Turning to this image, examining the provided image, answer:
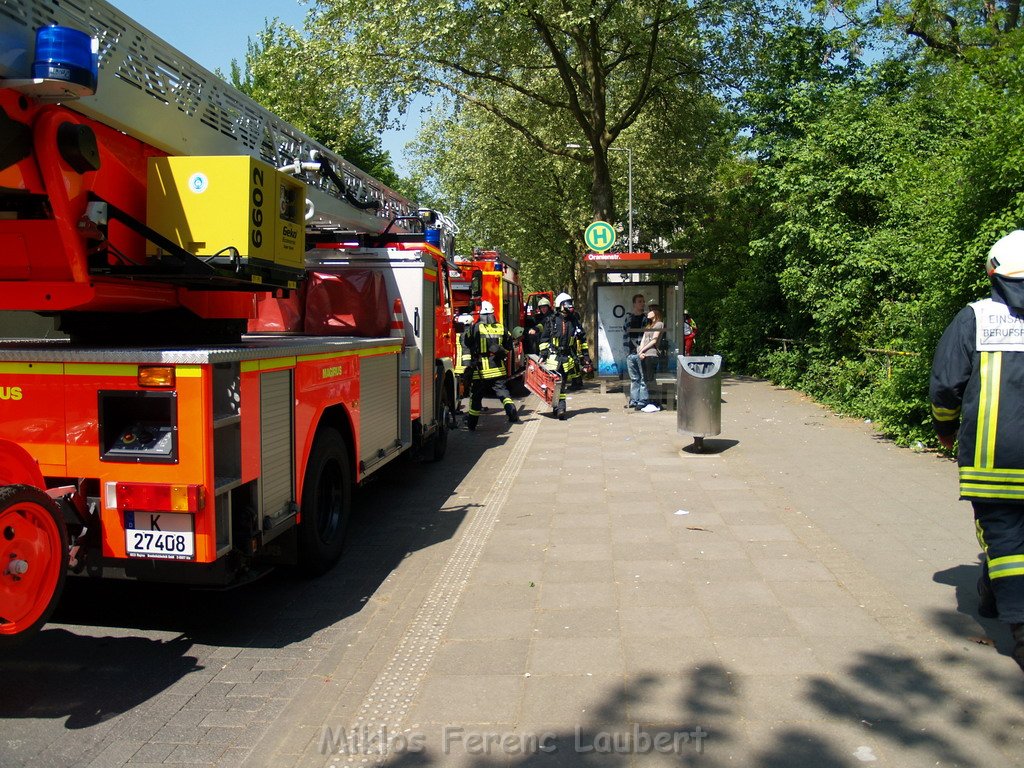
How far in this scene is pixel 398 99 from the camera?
787 inches

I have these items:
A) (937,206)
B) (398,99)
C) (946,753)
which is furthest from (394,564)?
(398,99)

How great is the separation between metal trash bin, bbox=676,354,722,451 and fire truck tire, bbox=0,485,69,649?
7.50 m

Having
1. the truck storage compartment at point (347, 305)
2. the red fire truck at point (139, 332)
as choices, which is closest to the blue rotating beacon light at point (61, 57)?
the red fire truck at point (139, 332)

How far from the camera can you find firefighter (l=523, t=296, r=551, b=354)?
18375 mm

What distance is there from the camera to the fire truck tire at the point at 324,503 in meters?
5.63

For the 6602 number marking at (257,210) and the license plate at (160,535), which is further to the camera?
the 6602 number marking at (257,210)

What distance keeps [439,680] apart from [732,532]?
3.36m

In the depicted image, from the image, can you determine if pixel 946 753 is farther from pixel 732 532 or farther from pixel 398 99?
pixel 398 99

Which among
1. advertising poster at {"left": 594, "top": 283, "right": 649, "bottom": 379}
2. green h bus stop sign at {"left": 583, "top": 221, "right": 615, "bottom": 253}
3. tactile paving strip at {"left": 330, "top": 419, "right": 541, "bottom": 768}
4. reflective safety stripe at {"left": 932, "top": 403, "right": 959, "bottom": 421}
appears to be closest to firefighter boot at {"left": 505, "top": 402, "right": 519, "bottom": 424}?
green h bus stop sign at {"left": 583, "top": 221, "right": 615, "bottom": 253}

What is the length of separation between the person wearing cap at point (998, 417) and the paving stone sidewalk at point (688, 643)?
556mm

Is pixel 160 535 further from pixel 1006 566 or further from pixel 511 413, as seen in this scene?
pixel 511 413

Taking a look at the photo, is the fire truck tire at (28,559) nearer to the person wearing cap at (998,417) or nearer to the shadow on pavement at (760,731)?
the shadow on pavement at (760,731)

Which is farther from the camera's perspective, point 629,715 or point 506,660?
point 506,660

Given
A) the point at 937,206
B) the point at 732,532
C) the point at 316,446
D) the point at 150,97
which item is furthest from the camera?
the point at 937,206
